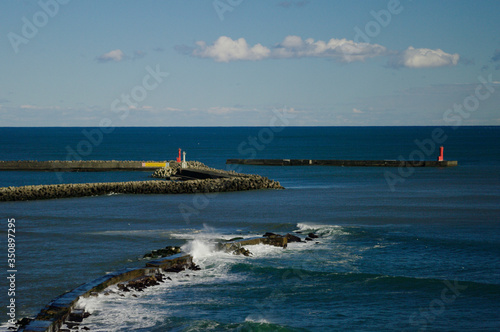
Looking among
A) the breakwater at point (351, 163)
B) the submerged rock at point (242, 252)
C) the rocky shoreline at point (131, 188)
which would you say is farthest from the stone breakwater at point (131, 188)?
the breakwater at point (351, 163)

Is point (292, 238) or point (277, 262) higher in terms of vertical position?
point (292, 238)

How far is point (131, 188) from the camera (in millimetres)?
34875

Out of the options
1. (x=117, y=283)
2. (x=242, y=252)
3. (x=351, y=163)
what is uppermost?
(x=351, y=163)

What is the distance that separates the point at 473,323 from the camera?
449 inches

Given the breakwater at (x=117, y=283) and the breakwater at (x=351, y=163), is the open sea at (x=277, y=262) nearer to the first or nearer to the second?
the breakwater at (x=117, y=283)

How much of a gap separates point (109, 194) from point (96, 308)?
22.5 m

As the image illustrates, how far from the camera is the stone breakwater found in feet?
104

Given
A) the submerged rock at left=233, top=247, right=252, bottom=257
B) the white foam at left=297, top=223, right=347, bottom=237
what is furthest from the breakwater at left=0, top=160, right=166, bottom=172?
the submerged rock at left=233, top=247, right=252, bottom=257

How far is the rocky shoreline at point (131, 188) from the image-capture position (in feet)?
104

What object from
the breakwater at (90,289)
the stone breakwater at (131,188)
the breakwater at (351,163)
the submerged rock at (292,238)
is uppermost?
the breakwater at (351,163)

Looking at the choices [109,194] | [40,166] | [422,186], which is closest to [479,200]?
[422,186]

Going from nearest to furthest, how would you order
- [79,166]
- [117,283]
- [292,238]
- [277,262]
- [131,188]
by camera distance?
[117,283] → [277,262] → [292,238] → [131,188] → [79,166]

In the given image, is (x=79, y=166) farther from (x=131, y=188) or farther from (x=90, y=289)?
(x=90, y=289)

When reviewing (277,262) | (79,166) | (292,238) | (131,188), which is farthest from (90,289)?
(79,166)
